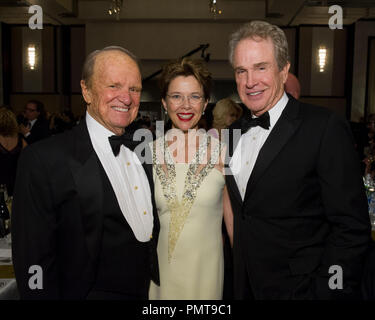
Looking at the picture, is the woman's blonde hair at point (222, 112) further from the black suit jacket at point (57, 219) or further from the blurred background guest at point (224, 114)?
the black suit jacket at point (57, 219)

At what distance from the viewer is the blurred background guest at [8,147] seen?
4199 millimetres

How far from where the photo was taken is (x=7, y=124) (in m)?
4.21

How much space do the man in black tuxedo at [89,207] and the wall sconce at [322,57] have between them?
9718 millimetres

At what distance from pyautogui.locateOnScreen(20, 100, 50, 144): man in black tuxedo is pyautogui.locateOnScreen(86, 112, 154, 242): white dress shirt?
452cm

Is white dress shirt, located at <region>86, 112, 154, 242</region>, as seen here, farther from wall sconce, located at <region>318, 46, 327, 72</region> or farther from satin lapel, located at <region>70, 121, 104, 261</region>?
wall sconce, located at <region>318, 46, 327, 72</region>

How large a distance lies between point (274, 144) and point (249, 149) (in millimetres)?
198

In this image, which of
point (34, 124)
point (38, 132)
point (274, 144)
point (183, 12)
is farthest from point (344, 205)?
point (183, 12)

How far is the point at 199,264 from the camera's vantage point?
207 centimetres

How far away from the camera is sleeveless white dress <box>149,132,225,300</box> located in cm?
206

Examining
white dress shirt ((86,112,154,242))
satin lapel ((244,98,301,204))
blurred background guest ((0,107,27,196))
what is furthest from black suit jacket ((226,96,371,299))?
blurred background guest ((0,107,27,196))

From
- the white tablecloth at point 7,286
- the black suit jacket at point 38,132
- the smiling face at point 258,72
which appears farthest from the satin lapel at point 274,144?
the black suit jacket at point 38,132

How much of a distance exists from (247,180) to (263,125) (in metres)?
0.25
